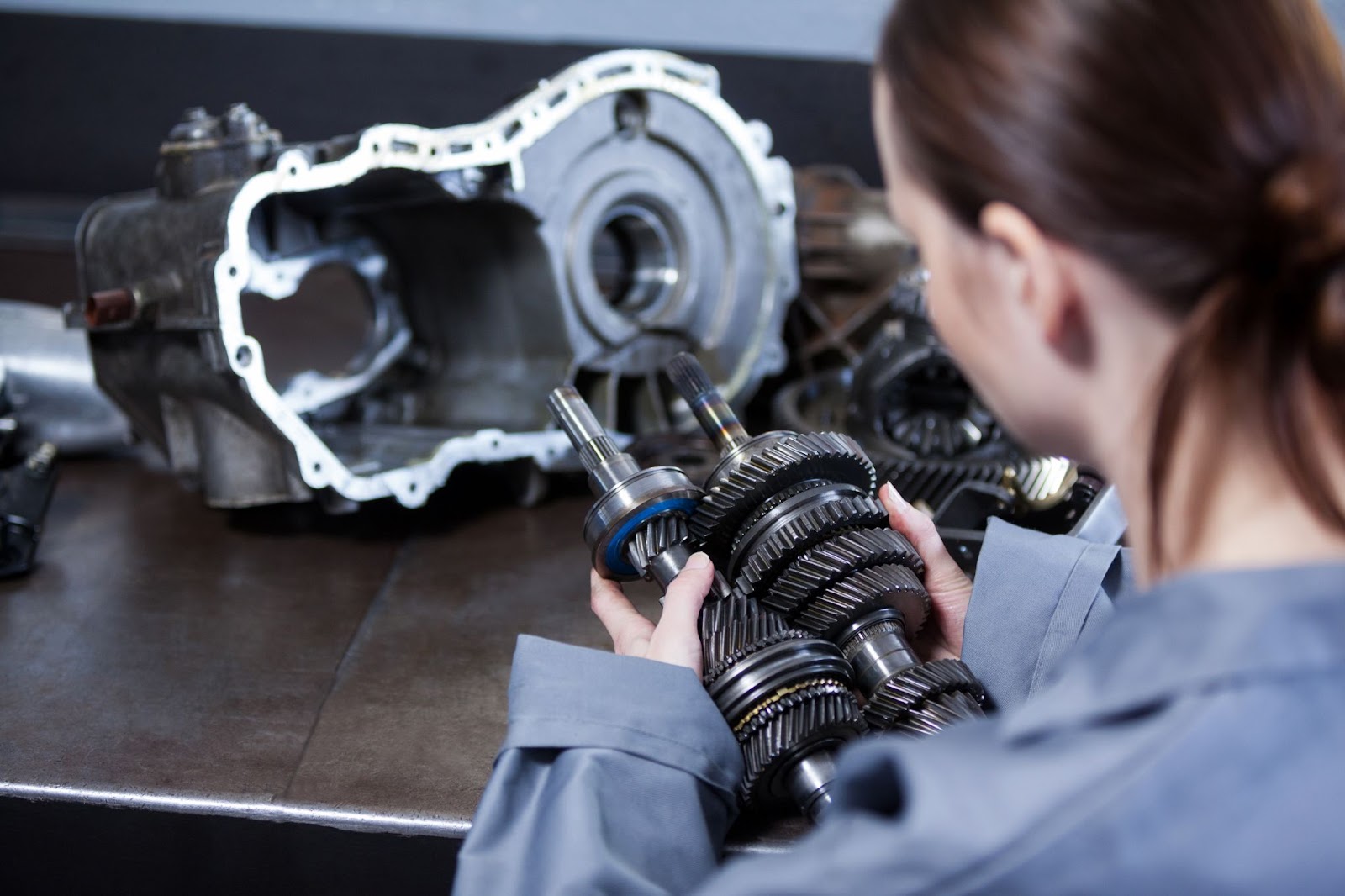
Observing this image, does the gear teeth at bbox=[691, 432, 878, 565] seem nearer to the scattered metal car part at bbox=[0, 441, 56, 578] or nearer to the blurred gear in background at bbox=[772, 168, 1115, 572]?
the blurred gear in background at bbox=[772, 168, 1115, 572]

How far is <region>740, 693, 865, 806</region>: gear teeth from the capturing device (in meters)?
0.86

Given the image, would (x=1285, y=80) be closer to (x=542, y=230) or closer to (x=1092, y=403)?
(x=1092, y=403)

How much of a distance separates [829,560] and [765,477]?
9 centimetres

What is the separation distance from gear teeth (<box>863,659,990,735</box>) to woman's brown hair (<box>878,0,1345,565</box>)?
0.39m

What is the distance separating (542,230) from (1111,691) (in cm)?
120

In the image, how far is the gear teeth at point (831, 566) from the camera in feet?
3.13

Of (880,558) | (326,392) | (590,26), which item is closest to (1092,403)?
(880,558)

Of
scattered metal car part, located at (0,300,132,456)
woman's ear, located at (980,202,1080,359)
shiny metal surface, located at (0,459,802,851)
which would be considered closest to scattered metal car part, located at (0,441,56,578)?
shiny metal surface, located at (0,459,802,851)

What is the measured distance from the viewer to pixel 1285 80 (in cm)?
54

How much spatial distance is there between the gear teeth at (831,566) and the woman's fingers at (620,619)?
→ 110 mm

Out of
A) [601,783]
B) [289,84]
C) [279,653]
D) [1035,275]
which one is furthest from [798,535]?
[289,84]

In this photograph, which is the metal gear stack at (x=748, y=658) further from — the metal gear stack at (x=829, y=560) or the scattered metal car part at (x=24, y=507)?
the scattered metal car part at (x=24, y=507)

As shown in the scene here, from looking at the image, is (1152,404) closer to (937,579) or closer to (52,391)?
(937,579)

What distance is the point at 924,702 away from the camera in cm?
91
